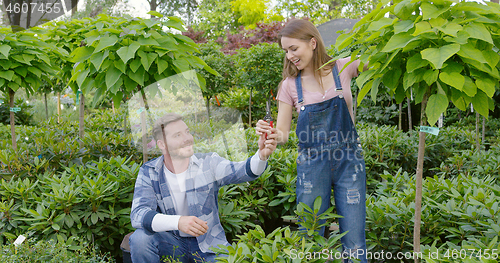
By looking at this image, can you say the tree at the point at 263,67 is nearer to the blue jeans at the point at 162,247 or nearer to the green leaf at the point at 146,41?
the green leaf at the point at 146,41

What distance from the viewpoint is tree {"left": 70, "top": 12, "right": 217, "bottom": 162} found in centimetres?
226

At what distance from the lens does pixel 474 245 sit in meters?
1.64

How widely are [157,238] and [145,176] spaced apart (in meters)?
0.40

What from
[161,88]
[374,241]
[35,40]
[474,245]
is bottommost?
[374,241]

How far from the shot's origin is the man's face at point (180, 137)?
177cm

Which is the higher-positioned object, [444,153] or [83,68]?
[83,68]

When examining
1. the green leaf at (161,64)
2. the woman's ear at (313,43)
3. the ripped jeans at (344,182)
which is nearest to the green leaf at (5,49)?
the green leaf at (161,64)

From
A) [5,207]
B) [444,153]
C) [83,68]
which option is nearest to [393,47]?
[83,68]

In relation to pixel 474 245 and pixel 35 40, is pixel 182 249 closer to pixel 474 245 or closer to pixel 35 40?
pixel 474 245

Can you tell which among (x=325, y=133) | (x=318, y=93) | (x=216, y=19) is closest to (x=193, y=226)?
(x=325, y=133)

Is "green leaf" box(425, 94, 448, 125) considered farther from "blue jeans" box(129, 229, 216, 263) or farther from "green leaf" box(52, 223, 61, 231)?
"green leaf" box(52, 223, 61, 231)

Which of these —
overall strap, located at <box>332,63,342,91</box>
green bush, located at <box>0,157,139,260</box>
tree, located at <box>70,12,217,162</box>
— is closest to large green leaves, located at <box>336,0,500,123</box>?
overall strap, located at <box>332,63,342,91</box>

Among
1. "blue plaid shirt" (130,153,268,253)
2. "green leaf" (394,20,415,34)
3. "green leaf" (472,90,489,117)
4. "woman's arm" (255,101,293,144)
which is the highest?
"green leaf" (394,20,415,34)

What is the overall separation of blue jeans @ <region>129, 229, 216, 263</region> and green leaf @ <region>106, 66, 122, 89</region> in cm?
99
